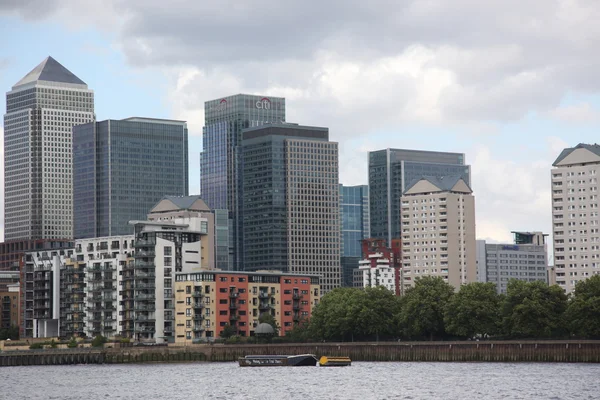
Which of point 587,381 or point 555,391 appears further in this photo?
point 587,381

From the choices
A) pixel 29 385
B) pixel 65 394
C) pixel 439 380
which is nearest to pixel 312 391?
pixel 439 380

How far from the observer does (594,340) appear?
19900cm

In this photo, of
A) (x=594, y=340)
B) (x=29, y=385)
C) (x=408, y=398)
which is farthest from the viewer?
(x=594, y=340)

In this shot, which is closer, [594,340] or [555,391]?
[555,391]

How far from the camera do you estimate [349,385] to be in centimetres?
16438

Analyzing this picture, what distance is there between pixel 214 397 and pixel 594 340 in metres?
75.1

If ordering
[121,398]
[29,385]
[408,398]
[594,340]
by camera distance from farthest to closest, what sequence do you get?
[594,340]
[29,385]
[121,398]
[408,398]

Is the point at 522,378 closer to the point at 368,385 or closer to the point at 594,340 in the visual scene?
the point at 368,385

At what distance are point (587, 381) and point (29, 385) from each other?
8105cm

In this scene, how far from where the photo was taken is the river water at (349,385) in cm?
14712

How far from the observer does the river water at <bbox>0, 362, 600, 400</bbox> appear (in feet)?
483

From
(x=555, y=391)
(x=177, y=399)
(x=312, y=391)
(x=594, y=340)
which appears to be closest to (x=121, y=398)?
(x=177, y=399)

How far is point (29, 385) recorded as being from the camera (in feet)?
608

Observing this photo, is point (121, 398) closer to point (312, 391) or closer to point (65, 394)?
point (65, 394)
